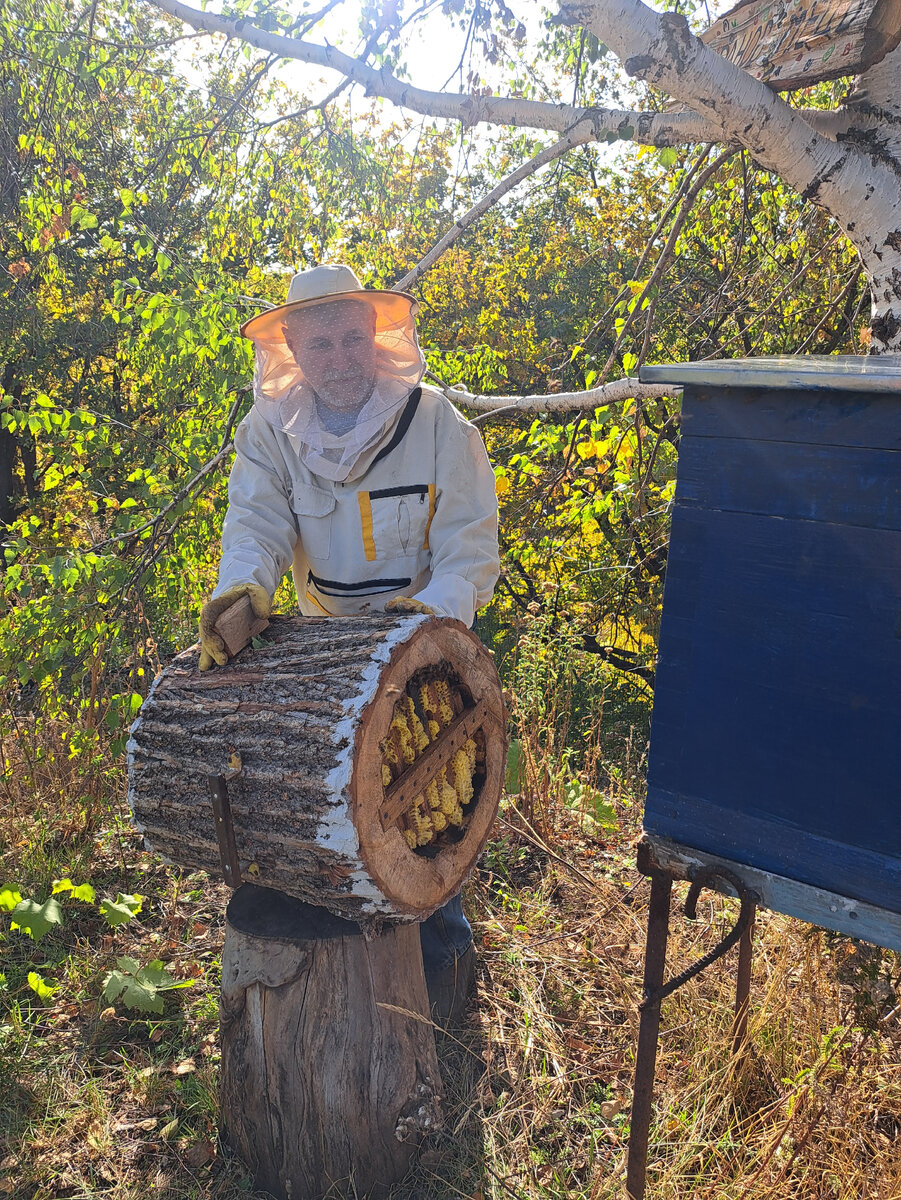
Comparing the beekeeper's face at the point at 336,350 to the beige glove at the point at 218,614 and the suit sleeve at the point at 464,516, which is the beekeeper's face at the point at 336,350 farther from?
the beige glove at the point at 218,614

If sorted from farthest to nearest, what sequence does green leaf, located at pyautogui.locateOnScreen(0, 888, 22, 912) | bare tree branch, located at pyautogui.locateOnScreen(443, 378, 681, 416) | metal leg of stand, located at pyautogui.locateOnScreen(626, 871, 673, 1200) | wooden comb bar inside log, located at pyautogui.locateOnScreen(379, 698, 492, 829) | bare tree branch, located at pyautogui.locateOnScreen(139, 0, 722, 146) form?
bare tree branch, located at pyautogui.locateOnScreen(443, 378, 681, 416) < green leaf, located at pyautogui.locateOnScreen(0, 888, 22, 912) < bare tree branch, located at pyautogui.locateOnScreen(139, 0, 722, 146) < wooden comb bar inside log, located at pyautogui.locateOnScreen(379, 698, 492, 829) < metal leg of stand, located at pyautogui.locateOnScreen(626, 871, 673, 1200)

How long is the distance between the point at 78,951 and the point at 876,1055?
2590 millimetres

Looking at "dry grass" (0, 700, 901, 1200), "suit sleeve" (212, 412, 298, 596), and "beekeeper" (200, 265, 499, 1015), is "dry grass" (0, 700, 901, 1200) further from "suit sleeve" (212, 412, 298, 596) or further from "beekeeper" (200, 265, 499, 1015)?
"suit sleeve" (212, 412, 298, 596)

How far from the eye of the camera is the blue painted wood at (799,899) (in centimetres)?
149

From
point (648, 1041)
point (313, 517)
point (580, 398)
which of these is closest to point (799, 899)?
point (648, 1041)

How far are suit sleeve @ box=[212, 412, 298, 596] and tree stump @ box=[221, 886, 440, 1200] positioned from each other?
95 cm

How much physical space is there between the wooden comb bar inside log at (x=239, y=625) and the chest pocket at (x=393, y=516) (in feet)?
1.37

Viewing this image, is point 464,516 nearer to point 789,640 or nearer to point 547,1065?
point 789,640

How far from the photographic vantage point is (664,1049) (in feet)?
8.38

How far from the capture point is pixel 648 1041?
195 centimetres

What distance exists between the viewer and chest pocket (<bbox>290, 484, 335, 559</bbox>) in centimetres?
258

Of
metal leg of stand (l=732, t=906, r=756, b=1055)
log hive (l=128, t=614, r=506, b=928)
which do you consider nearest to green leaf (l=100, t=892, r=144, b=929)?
log hive (l=128, t=614, r=506, b=928)

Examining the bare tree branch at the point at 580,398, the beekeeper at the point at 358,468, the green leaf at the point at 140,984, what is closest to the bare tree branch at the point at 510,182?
the beekeeper at the point at 358,468

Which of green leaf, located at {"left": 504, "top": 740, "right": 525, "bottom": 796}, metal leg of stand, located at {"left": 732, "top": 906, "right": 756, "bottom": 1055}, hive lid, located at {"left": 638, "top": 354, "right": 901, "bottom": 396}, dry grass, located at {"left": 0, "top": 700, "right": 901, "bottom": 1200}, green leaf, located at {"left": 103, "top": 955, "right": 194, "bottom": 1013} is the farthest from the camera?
green leaf, located at {"left": 504, "top": 740, "right": 525, "bottom": 796}
